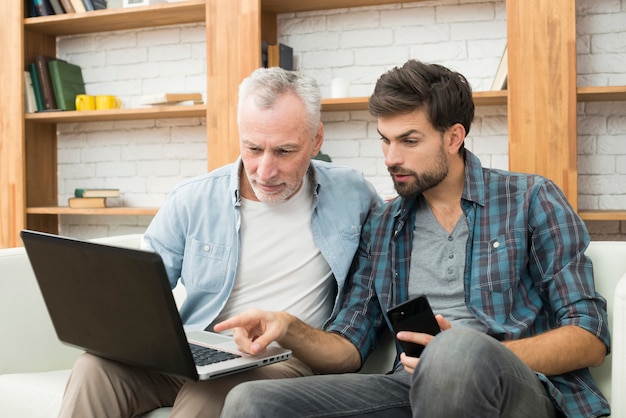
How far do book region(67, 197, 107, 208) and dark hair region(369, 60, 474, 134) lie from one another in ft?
6.49

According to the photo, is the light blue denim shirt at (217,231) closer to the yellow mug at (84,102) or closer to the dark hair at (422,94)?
the dark hair at (422,94)

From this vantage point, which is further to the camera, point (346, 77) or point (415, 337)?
point (346, 77)

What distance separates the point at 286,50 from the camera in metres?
2.94

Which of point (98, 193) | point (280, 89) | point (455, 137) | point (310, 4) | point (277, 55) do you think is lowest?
point (98, 193)

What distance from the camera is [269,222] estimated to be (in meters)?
1.75

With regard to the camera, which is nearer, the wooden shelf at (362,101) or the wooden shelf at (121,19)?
the wooden shelf at (362,101)

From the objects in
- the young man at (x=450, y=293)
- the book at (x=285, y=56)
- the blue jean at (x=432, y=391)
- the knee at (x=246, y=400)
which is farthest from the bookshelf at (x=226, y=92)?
the knee at (x=246, y=400)

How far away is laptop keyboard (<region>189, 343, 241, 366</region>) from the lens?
51.5 inches

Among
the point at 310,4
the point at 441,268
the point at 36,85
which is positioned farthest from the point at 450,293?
the point at 36,85

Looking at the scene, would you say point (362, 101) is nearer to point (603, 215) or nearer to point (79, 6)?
point (603, 215)

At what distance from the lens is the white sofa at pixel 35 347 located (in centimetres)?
162

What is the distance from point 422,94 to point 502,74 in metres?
1.17

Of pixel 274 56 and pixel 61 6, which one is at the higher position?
A: pixel 61 6

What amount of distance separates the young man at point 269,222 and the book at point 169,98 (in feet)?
4.29
